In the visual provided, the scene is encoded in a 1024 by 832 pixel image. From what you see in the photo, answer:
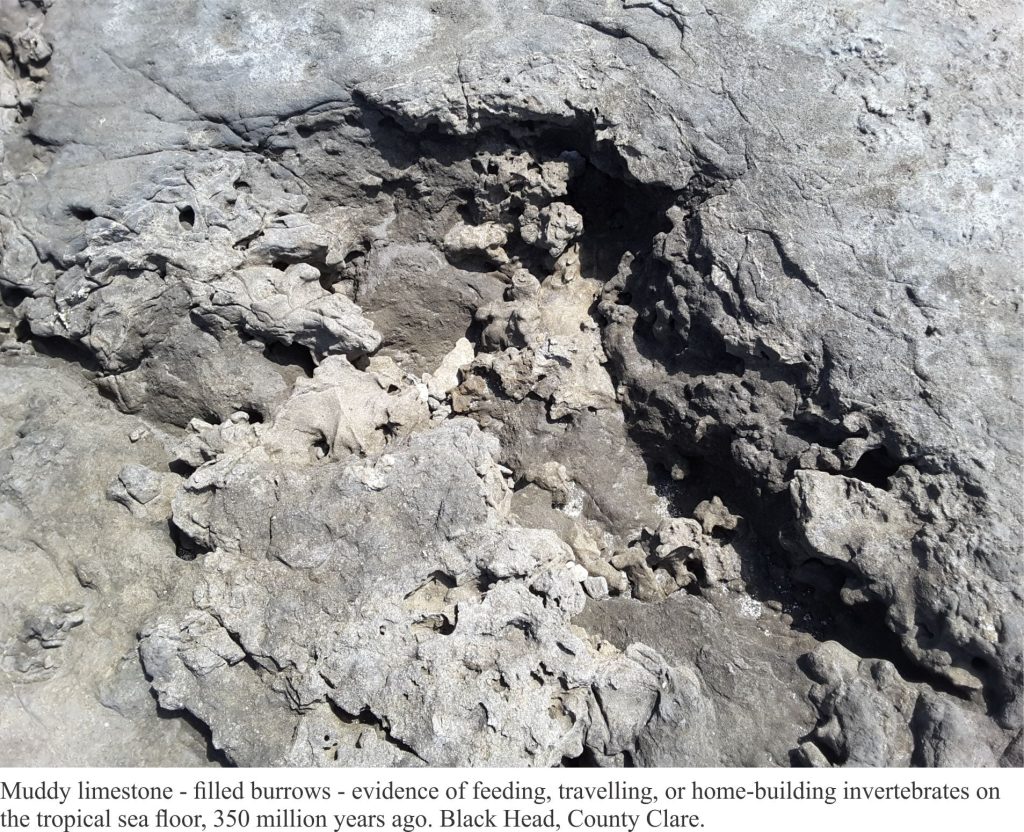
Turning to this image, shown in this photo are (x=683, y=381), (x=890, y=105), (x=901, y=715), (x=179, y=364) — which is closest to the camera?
(x=901, y=715)

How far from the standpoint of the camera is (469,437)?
2850 mm

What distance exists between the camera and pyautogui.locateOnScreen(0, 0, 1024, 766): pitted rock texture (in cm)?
254

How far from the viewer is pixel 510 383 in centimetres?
310

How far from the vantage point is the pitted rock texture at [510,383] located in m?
2.54

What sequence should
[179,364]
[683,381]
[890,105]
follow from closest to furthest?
[890,105]
[683,381]
[179,364]

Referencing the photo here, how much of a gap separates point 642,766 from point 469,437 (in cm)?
127

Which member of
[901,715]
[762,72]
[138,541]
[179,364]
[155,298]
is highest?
[762,72]

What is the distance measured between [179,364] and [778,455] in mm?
2404

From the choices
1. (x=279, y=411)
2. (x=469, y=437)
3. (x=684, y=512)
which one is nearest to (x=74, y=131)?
(x=279, y=411)

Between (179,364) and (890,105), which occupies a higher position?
(890,105)

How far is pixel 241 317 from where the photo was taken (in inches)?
123

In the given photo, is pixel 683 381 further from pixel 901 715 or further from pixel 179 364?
pixel 179 364

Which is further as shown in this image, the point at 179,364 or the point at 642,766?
the point at 179,364

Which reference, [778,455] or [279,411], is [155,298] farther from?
[778,455]
